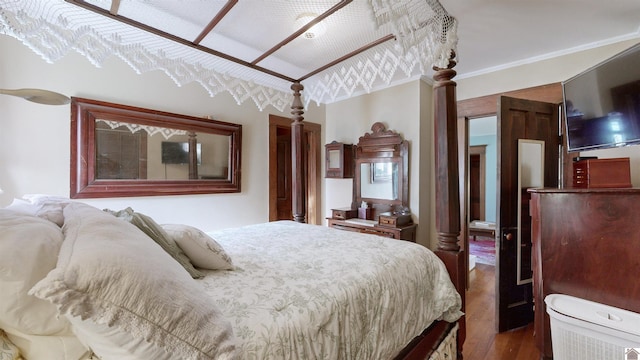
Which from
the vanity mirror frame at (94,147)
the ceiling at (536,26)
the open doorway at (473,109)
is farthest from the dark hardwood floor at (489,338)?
the vanity mirror frame at (94,147)

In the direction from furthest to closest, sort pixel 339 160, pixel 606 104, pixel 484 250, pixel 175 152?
pixel 484 250, pixel 339 160, pixel 175 152, pixel 606 104

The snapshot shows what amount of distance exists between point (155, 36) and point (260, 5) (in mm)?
719

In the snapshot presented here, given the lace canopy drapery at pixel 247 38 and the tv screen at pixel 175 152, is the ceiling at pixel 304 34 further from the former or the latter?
the tv screen at pixel 175 152

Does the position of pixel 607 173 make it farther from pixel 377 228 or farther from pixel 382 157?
pixel 382 157

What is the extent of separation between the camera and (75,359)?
654 mm

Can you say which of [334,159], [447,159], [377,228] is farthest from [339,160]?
[447,159]

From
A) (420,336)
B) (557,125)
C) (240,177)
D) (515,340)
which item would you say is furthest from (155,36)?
(515,340)

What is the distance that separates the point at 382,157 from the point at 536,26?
185cm

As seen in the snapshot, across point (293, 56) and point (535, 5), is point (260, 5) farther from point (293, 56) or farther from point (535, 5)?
point (535, 5)

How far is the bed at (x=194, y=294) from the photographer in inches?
21.1

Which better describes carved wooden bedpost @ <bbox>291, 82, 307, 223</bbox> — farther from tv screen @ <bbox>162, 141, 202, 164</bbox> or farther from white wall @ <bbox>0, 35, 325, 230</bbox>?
tv screen @ <bbox>162, 141, 202, 164</bbox>

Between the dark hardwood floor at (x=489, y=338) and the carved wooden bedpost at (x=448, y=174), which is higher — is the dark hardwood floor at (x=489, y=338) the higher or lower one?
the lower one

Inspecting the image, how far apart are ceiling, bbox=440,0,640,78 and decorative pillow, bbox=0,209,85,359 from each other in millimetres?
2347

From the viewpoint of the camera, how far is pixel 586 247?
60.3 inches
